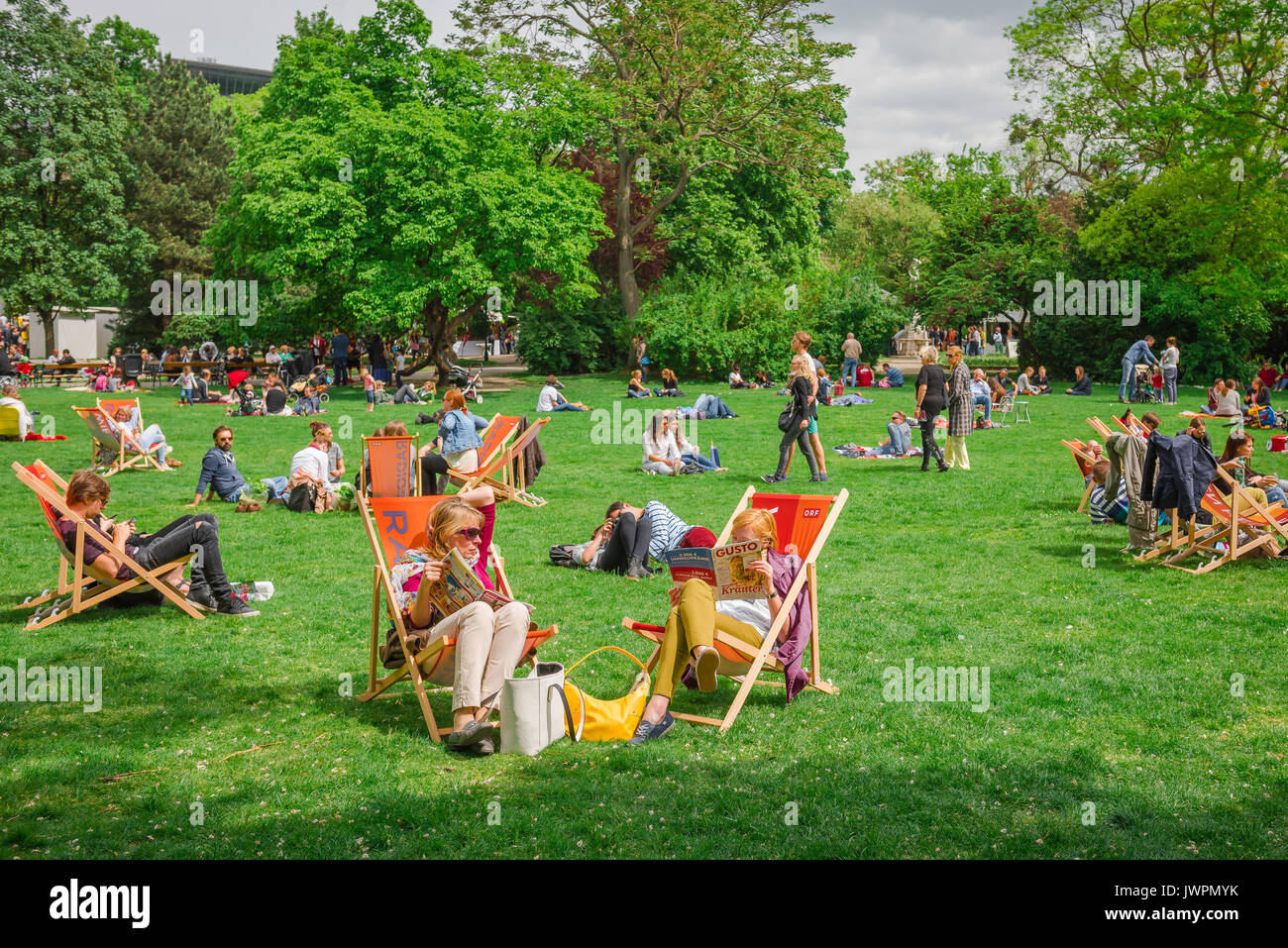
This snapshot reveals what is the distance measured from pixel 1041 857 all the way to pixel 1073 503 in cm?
904

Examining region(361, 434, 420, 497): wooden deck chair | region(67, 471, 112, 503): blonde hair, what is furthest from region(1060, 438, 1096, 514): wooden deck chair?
region(67, 471, 112, 503): blonde hair

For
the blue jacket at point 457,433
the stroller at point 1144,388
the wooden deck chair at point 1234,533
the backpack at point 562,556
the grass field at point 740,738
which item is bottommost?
the grass field at point 740,738

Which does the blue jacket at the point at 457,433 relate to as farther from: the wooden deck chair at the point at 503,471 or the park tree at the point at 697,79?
the park tree at the point at 697,79

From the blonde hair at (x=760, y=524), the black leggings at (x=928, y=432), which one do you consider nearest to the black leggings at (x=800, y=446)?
the black leggings at (x=928, y=432)

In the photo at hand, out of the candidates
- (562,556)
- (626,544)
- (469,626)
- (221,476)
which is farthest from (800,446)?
(469,626)

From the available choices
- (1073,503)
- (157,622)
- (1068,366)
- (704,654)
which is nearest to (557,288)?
(1068,366)

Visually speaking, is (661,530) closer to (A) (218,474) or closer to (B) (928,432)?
(A) (218,474)

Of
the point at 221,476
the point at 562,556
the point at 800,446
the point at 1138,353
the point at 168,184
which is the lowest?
the point at 562,556

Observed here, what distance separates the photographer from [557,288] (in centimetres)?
3316

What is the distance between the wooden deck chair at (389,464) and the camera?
11.5 meters

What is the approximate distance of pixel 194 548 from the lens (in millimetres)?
7637

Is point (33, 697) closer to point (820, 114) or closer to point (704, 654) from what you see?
point (704, 654)

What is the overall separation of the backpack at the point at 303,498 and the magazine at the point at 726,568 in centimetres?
730

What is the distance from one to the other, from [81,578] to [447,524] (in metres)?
3.42
